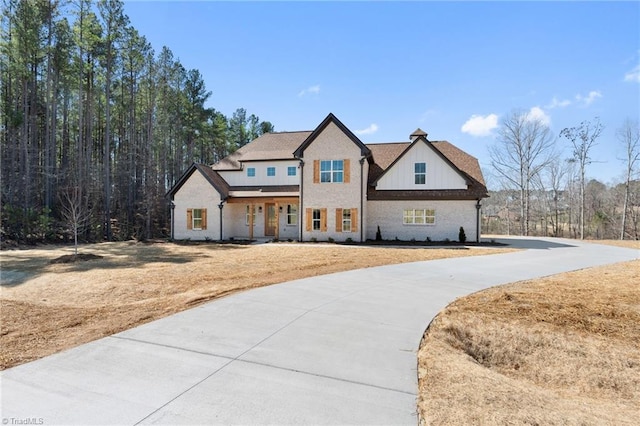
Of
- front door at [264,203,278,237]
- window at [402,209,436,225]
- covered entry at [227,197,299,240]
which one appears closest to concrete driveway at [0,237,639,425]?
window at [402,209,436,225]

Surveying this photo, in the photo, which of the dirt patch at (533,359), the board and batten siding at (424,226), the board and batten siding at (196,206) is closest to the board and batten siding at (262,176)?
the board and batten siding at (196,206)

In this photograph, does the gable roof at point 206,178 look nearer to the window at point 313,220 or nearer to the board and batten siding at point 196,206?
the board and batten siding at point 196,206

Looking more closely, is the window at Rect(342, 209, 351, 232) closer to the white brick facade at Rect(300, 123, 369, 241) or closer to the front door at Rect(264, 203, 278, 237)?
the white brick facade at Rect(300, 123, 369, 241)

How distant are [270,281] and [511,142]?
38.5 m

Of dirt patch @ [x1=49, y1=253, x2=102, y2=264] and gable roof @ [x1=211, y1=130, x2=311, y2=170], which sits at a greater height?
gable roof @ [x1=211, y1=130, x2=311, y2=170]

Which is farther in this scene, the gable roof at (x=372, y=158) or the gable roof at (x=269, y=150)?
the gable roof at (x=269, y=150)

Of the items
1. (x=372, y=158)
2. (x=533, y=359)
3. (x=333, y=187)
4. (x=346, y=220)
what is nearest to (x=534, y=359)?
(x=533, y=359)

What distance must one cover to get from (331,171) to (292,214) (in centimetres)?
457

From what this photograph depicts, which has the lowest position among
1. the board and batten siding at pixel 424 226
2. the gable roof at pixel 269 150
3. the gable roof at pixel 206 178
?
the board and batten siding at pixel 424 226

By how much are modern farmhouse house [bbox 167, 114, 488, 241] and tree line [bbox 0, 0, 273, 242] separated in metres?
7.48

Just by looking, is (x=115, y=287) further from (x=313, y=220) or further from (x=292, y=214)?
(x=292, y=214)

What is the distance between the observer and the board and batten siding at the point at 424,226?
21297mm

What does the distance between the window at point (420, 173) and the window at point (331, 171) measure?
5213 millimetres

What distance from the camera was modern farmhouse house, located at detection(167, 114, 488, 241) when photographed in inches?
830
